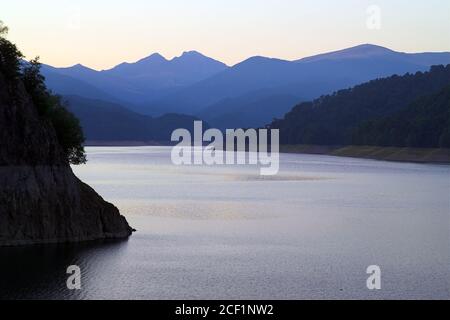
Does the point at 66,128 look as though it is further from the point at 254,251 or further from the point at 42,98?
the point at 254,251

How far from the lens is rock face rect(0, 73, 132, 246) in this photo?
61.7 m

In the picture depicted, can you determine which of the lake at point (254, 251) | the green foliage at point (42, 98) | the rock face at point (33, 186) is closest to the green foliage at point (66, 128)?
the green foliage at point (42, 98)

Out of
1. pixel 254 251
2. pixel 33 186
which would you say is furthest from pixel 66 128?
pixel 254 251

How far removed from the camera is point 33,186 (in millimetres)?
62875

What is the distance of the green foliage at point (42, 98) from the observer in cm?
6550

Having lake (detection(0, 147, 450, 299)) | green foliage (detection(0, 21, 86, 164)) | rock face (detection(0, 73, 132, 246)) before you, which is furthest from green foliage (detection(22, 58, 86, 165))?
lake (detection(0, 147, 450, 299))

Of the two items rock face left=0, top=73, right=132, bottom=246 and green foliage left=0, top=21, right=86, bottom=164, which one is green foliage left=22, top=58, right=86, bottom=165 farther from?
rock face left=0, top=73, right=132, bottom=246

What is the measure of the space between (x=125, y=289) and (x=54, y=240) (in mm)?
14011

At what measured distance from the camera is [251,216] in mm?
94188

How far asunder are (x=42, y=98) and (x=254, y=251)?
21888 millimetres

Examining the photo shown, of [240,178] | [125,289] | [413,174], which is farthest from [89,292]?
[413,174]

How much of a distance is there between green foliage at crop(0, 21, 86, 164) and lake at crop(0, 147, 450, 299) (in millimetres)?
10321

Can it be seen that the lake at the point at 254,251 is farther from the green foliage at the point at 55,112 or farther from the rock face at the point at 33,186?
the green foliage at the point at 55,112

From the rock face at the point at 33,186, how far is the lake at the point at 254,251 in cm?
183
